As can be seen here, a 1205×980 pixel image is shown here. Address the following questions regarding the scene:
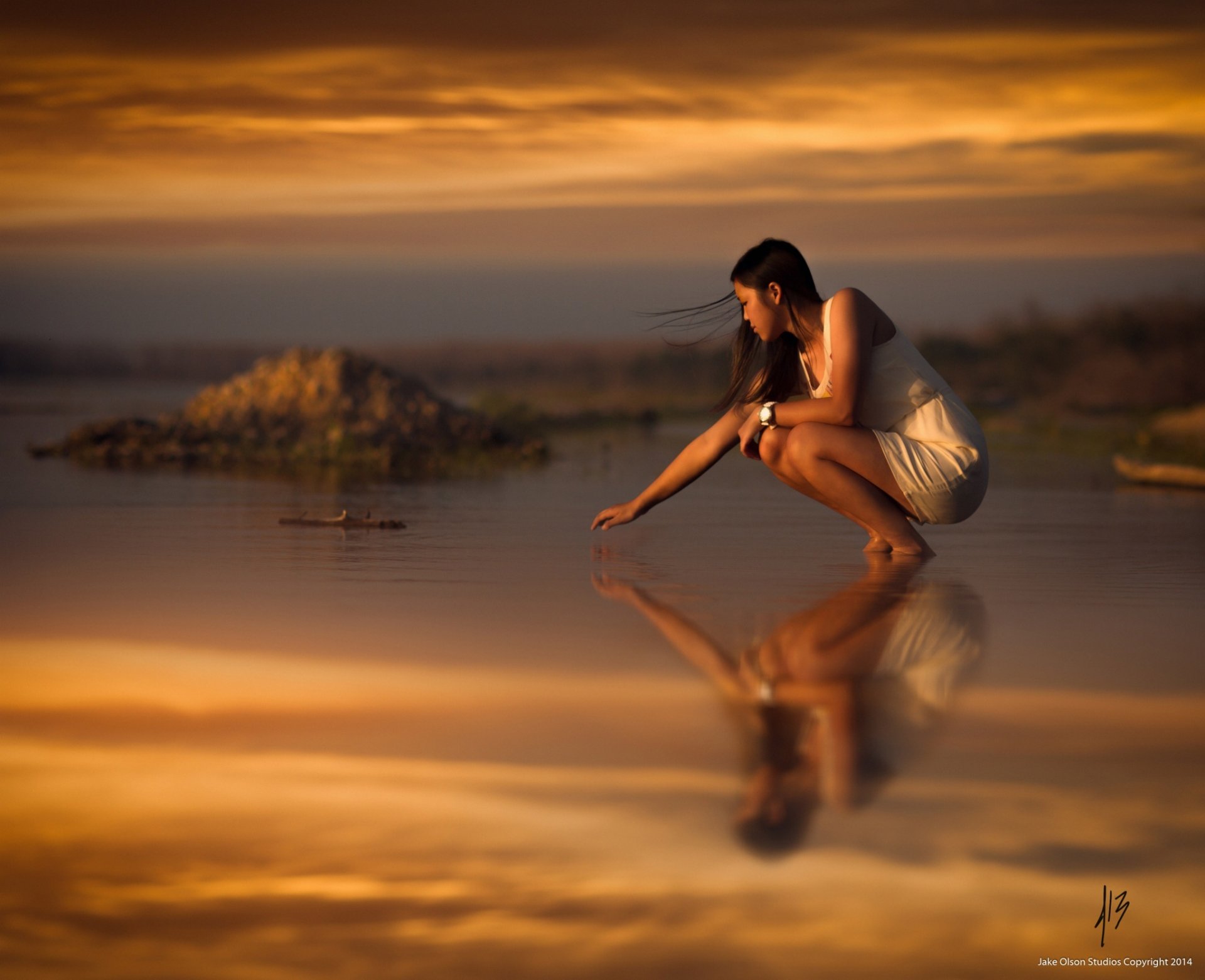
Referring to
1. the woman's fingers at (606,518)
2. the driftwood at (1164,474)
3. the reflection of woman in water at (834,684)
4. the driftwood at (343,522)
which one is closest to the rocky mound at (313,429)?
the driftwood at (343,522)

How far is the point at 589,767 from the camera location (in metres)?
1.93

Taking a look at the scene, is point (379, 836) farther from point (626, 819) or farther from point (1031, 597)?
point (1031, 597)

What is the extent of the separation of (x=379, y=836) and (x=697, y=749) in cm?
52

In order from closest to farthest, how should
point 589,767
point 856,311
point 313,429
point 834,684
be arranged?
point 589,767
point 834,684
point 856,311
point 313,429

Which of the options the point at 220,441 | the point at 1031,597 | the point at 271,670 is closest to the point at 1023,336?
the point at 220,441

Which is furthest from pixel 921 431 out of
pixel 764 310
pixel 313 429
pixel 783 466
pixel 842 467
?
pixel 313 429

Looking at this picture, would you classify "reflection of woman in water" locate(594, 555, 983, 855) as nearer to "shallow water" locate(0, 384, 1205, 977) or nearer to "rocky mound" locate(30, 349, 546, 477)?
"shallow water" locate(0, 384, 1205, 977)

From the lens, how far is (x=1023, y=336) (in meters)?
17.5

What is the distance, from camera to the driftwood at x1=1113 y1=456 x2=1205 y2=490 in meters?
7.27

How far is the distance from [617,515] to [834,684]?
1946mm

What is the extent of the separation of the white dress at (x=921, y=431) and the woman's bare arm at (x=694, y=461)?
0.26 meters

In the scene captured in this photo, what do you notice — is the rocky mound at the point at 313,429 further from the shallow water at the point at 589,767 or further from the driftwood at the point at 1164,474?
the shallow water at the point at 589,767

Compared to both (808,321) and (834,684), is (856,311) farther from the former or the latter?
(834,684)

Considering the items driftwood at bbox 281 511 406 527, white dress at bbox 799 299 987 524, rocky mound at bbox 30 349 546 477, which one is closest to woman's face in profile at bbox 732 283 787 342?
white dress at bbox 799 299 987 524
